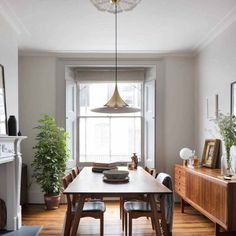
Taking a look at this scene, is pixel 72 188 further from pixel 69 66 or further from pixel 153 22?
pixel 69 66

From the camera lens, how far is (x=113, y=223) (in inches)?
172

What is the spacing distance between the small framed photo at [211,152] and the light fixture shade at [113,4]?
7.51 ft

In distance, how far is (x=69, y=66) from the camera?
5.70 meters

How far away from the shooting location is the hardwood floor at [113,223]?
156 inches

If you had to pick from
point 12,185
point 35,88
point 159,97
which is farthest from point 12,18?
point 159,97

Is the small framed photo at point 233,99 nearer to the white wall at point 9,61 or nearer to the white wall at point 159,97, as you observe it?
the white wall at point 159,97

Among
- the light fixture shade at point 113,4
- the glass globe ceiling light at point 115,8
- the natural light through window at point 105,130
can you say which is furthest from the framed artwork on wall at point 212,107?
the light fixture shade at point 113,4

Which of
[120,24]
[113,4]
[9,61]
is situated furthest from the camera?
[120,24]

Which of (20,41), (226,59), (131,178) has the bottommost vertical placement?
(131,178)

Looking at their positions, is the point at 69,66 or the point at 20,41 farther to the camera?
the point at 69,66

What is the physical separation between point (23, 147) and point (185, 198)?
2.94 m

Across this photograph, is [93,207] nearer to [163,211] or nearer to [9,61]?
[163,211]

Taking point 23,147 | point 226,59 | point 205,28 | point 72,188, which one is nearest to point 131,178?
point 72,188

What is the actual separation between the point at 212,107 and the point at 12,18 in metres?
3.07
